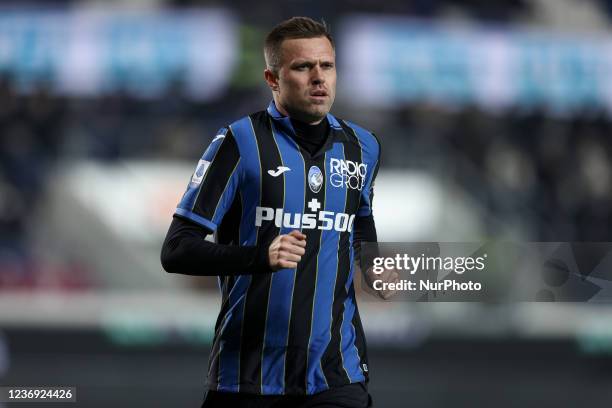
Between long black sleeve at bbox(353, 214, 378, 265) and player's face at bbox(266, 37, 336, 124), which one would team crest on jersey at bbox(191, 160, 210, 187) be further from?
long black sleeve at bbox(353, 214, 378, 265)

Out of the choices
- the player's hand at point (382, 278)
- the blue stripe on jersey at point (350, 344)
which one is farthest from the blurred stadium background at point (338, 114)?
the blue stripe on jersey at point (350, 344)

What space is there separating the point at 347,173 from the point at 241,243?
45 cm

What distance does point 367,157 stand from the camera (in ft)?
12.5

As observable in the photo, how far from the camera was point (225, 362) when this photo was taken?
352 cm

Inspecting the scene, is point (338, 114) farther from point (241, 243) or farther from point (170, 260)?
point (170, 260)

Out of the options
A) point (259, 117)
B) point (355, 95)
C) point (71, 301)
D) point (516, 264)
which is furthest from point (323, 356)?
point (355, 95)

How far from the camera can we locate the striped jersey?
11.4 ft

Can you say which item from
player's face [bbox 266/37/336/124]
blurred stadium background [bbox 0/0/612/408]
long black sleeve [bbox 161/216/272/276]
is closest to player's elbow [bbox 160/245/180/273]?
long black sleeve [bbox 161/216/272/276]

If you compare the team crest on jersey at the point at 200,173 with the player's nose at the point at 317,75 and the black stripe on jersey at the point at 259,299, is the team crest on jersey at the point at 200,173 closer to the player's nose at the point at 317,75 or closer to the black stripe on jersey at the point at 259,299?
the black stripe on jersey at the point at 259,299

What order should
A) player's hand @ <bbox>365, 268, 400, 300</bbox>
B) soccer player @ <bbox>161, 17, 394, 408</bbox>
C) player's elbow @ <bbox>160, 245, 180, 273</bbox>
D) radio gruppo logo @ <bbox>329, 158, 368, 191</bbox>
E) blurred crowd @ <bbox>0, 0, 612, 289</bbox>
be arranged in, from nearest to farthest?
player's elbow @ <bbox>160, 245, 180, 273</bbox>
soccer player @ <bbox>161, 17, 394, 408</bbox>
radio gruppo logo @ <bbox>329, 158, 368, 191</bbox>
player's hand @ <bbox>365, 268, 400, 300</bbox>
blurred crowd @ <bbox>0, 0, 612, 289</bbox>

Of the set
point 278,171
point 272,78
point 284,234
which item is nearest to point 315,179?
point 278,171

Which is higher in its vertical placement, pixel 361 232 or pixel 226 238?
pixel 361 232

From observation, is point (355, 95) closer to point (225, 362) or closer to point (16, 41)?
point (16, 41)

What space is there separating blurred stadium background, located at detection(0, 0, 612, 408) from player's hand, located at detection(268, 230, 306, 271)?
7242mm
